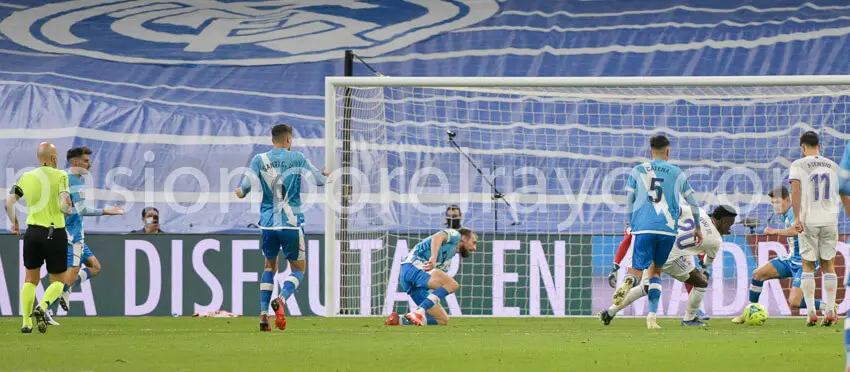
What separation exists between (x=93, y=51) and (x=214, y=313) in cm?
888

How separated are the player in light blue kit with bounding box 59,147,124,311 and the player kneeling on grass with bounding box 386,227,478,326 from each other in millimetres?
2865

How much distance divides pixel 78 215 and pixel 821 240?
6833 millimetres

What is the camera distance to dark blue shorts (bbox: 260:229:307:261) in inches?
401

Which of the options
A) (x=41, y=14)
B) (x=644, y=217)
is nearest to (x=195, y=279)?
(x=644, y=217)

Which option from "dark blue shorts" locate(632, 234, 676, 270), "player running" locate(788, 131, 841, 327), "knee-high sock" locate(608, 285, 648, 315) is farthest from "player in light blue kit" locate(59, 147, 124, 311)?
"player running" locate(788, 131, 841, 327)

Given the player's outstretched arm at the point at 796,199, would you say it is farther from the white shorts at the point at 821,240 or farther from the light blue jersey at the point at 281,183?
the light blue jersey at the point at 281,183

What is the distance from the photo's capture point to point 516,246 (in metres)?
15.0

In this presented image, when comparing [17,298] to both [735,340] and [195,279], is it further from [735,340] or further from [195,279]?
[735,340]

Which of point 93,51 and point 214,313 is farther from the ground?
point 93,51

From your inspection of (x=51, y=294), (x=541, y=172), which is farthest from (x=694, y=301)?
(x=541, y=172)

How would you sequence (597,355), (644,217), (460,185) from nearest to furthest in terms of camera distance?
(597,355)
(644,217)
(460,185)

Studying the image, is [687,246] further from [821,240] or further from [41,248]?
[41,248]

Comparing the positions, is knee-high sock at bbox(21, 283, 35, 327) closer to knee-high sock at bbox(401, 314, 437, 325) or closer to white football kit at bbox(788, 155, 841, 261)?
knee-high sock at bbox(401, 314, 437, 325)

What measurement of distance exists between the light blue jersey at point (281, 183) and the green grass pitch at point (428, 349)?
90cm
